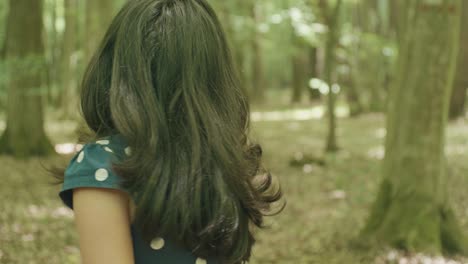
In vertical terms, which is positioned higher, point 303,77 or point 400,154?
point 400,154

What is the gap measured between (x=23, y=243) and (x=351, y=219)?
4184mm

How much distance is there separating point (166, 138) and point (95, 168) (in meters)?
0.20

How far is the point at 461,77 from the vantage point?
70.6 ft

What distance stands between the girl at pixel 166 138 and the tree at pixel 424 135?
5206mm

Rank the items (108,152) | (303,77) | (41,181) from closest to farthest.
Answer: (108,152), (41,181), (303,77)

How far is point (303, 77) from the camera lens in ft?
127

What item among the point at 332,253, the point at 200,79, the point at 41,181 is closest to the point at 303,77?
the point at 41,181

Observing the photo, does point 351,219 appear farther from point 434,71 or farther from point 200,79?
point 200,79

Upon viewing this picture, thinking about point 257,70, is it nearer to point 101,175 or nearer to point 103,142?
point 103,142

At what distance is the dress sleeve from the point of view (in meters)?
1.45

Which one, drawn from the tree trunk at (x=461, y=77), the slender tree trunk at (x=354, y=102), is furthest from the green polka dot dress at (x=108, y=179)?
the slender tree trunk at (x=354, y=102)

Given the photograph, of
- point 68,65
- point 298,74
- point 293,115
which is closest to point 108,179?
point 68,65

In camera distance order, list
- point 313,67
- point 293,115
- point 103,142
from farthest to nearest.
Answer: point 313,67 < point 293,115 < point 103,142

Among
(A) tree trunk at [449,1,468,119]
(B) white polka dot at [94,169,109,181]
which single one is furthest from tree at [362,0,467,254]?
(A) tree trunk at [449,1,468,119]
